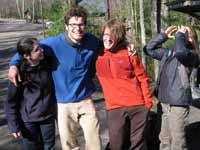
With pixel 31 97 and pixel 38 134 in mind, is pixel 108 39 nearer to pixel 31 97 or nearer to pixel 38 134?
pixel 31 97

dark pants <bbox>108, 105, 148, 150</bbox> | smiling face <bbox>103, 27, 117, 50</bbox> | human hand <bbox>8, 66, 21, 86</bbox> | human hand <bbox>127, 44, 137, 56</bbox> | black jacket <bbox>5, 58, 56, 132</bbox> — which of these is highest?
smiling face <bbox>103, 27, 117, 50</bbox>

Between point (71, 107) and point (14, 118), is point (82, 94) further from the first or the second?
point (14, 118)

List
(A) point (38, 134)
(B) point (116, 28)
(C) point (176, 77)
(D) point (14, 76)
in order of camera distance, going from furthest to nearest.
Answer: (C) point (176, 77) → (A) point (38, 134) → (B) point (116, 28) → (D) point (14, 76)

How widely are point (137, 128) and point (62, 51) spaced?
1027mm

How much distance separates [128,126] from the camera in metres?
5.37

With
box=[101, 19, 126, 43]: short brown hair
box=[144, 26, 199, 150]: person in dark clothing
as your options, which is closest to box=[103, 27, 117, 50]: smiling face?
box=[101, 19, 126, 43]: short brown hair

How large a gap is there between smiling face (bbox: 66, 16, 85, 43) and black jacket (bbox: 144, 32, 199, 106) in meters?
0.94

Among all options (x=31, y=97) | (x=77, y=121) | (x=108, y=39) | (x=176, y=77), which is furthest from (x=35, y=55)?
(x=176, y=77)

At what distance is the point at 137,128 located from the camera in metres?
5.30

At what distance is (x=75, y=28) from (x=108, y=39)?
1.09ft

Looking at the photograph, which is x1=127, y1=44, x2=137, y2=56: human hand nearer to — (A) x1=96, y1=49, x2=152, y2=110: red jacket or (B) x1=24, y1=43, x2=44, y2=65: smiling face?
(A) x1=96, y1=49, x2=152, y2=110: red jacket

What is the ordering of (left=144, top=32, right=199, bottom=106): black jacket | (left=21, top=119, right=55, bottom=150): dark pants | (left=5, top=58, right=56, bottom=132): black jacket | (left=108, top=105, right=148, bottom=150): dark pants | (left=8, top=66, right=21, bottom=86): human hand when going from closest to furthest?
(left=8, top=66, right=21, bottom=86): human hand, (left=5, top=58, right=56, bottom=132): black jacket, (left=21, top=119, right=55, bottom=150): dark pants, (left=108, top=105, right=148, bottom=150): dark pants, (left=144, top=32, right=199, bottom=106): black jacket

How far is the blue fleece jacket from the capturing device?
199 inches

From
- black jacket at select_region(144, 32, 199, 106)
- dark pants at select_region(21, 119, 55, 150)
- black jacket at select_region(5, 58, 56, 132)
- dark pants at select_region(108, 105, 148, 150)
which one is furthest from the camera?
black jacket at select_region(144, 32, 199, 106)
